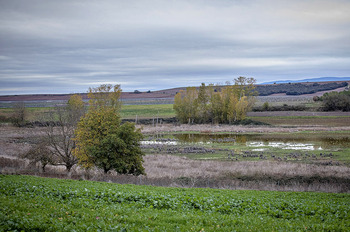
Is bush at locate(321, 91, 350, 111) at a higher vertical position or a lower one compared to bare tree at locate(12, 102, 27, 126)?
higher

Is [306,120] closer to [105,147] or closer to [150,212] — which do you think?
[105,147]

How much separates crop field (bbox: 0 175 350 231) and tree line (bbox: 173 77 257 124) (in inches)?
2677

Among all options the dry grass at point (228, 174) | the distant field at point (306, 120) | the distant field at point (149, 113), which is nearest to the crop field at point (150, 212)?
the dry grass at point (228, 174)

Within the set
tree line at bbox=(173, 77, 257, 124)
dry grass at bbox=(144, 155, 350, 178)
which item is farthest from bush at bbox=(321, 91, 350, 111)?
dry grass at bbox=(144, 155, 350, 178)

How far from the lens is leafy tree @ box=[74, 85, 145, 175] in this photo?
79.8 ft

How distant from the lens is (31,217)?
27.3ft

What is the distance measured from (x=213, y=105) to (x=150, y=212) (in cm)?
7549

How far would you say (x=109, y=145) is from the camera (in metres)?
24.3

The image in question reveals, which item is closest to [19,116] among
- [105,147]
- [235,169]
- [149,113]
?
[149,113]

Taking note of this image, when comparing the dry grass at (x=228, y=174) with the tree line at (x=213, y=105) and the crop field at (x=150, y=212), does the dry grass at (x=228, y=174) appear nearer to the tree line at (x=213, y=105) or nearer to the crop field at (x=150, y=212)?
the crop field at (x=150, y=212)

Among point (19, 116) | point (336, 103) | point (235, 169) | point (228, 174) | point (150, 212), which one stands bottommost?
point (228, 174)

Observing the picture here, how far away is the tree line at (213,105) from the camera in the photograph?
271 feet

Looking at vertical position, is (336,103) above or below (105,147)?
above

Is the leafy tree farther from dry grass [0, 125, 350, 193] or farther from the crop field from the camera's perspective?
the crop field
